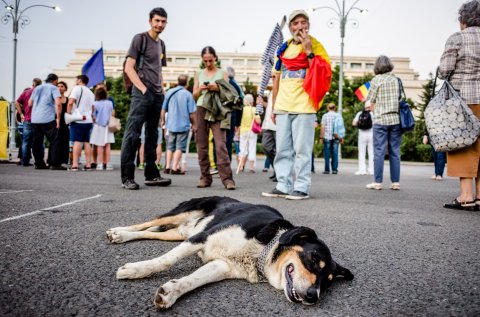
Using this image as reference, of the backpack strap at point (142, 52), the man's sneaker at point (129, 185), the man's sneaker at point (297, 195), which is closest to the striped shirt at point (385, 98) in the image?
the man's sneaker at point (297, 195)

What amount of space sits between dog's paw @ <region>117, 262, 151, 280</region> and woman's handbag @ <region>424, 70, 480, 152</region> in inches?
173

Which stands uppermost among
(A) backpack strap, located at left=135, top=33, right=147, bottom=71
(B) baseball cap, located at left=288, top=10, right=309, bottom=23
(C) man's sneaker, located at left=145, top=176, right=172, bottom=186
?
(B) baseball cap, located at left=288, top=10, right=309, bottom=23

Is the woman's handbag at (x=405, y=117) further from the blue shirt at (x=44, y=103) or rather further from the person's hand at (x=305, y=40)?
the blue shirt at (x=44, y=103)

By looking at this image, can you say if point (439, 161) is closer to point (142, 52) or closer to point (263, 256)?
point (142, 52)

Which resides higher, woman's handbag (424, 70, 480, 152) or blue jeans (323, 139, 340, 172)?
woman's handbag (424, 70, 480, 152)

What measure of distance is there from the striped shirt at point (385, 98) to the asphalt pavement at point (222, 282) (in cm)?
296

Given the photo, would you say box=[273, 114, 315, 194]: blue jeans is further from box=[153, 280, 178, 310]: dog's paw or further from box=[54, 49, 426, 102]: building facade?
box=[54, 49, 426, 102]: building facade

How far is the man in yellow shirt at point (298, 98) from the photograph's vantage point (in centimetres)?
544

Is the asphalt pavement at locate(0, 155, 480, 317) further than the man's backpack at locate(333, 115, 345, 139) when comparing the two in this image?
No

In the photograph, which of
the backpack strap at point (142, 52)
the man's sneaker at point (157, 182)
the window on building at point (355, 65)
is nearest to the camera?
the backpack strap at point (142, 52)

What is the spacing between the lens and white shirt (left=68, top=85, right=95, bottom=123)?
975 centimetres

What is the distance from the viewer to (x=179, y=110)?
9867mm

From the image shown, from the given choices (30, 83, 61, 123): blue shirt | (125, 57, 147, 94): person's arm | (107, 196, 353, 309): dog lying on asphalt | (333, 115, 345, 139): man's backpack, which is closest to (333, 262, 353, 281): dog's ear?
(107, 196, 353, 309): dog lying on asphalt

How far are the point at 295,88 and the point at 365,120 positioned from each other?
6520mm
